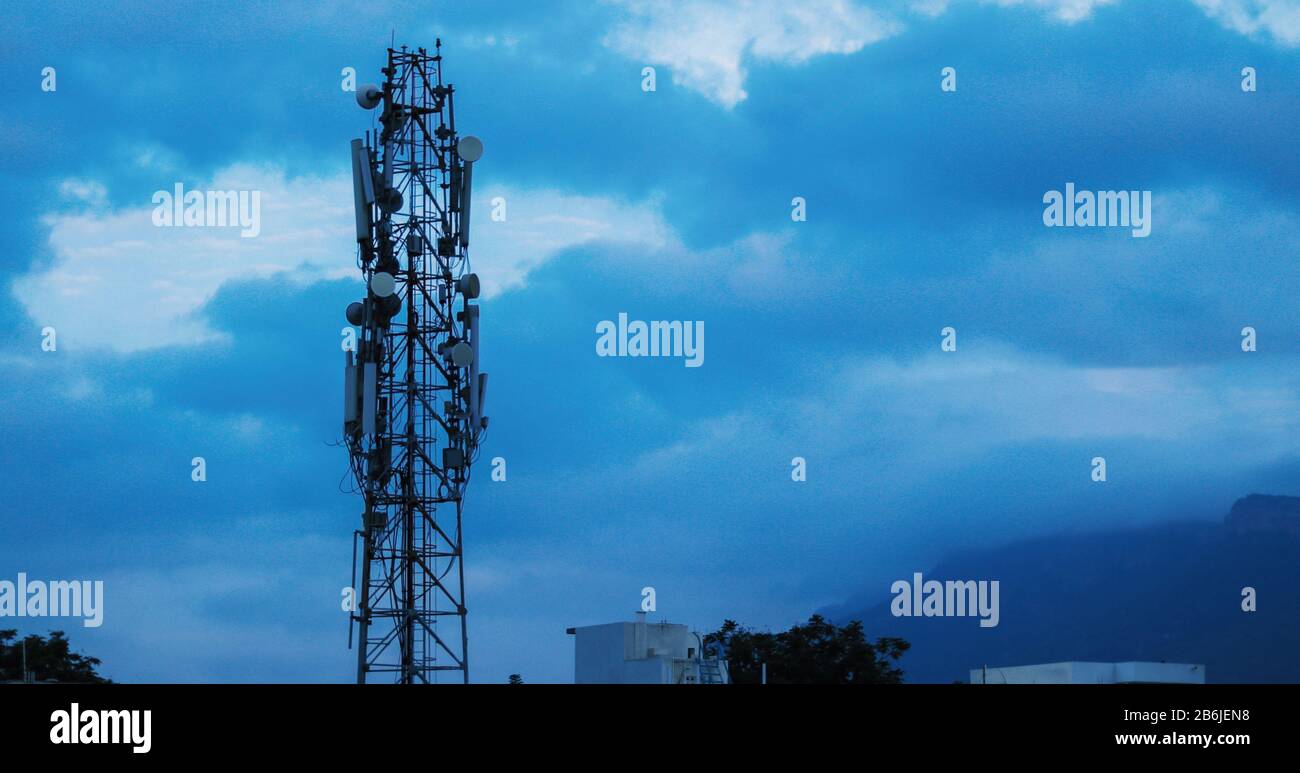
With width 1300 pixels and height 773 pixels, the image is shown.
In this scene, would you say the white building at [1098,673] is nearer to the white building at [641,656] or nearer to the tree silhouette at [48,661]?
the white building at [641,656]

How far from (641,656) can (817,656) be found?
31.9 meters

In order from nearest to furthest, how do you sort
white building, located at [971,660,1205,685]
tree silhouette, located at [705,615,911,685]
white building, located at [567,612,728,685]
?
white building, located at [567,612,728,685]
white building, located at [971,660,1205,685]
tree silhouette, located at [705,615,911,685]

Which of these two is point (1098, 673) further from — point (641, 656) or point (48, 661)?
point (48, 661)

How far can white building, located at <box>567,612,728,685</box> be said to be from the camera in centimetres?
5312

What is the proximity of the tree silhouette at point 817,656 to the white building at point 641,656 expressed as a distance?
2656 cm

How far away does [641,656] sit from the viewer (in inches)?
2146

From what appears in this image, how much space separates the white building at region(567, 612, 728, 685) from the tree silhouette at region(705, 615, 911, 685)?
26563 mm

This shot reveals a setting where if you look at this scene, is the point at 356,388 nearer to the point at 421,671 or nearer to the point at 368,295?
the point at 368,295

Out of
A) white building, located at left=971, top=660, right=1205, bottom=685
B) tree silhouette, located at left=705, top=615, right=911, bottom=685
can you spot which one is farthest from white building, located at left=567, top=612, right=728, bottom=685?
tree silhouette, located at left=705, top=615, right=911, bottom=685

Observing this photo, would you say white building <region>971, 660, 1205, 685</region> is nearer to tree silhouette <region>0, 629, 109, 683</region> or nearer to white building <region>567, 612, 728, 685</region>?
white building <region>567, 612, 728, 685</region>
